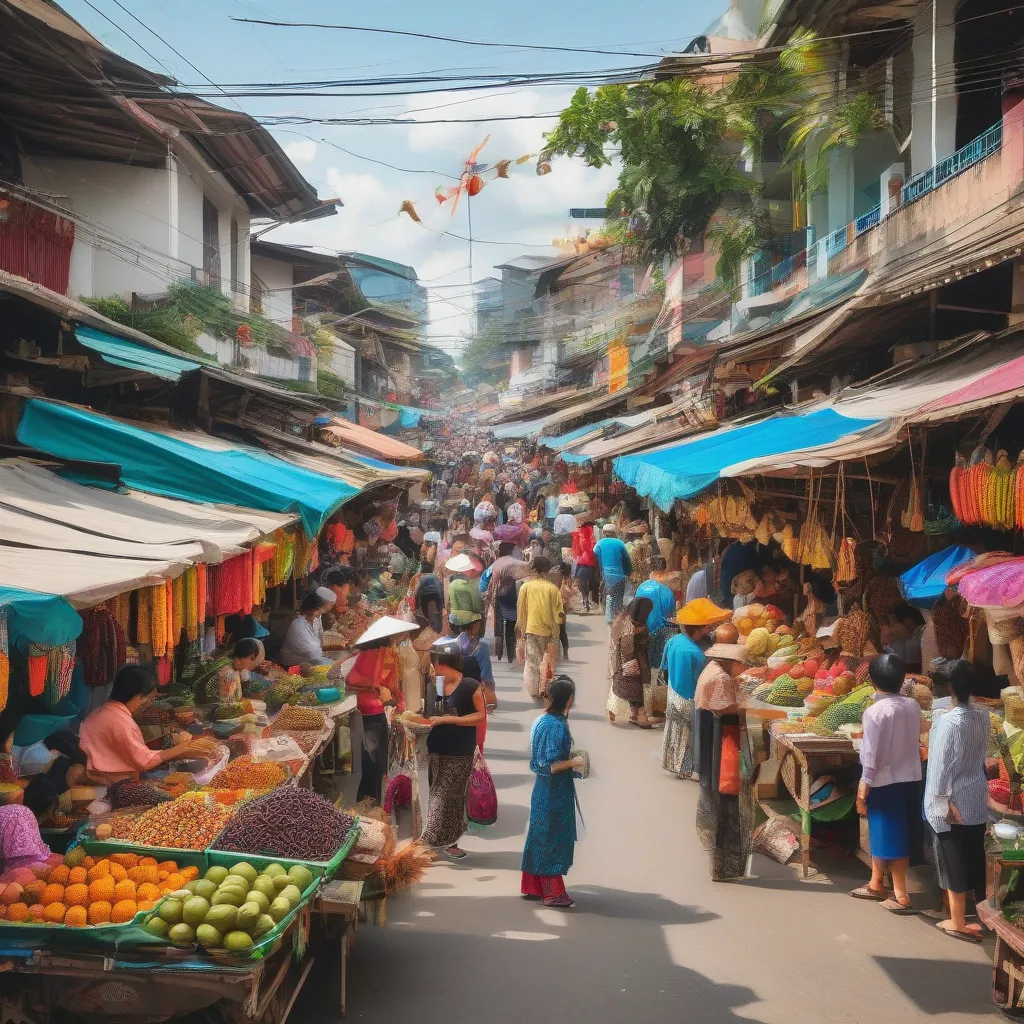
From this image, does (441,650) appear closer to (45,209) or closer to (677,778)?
(677,778)

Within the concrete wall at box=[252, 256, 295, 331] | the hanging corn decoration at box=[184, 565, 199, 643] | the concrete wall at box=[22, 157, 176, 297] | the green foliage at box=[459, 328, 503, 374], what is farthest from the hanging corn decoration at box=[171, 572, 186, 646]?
the green foliage at box=[459, 328, 503, 374]

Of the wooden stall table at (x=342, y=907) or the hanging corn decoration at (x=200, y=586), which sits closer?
the wooden stall table at (x=342, y=907)

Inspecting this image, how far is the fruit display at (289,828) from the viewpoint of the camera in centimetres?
516

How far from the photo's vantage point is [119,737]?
6.03m

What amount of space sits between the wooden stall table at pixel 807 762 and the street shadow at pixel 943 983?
1384 millimetres

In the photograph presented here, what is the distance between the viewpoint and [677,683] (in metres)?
8.69

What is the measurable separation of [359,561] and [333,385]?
320 inches

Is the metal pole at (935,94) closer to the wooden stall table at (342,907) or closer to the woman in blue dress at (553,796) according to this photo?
the woman in blue dress at (553,796)

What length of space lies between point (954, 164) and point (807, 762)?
7.61 meters

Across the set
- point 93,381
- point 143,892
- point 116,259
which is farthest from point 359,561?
point 143,892

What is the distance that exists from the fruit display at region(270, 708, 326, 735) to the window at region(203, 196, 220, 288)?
1188 cm

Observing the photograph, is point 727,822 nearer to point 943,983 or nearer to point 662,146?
point 943,983

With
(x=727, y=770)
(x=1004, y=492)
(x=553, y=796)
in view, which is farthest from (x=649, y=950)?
(x=1004, y=492)

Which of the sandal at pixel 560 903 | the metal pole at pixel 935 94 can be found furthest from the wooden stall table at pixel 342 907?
the metal pole at pixel 935 94
